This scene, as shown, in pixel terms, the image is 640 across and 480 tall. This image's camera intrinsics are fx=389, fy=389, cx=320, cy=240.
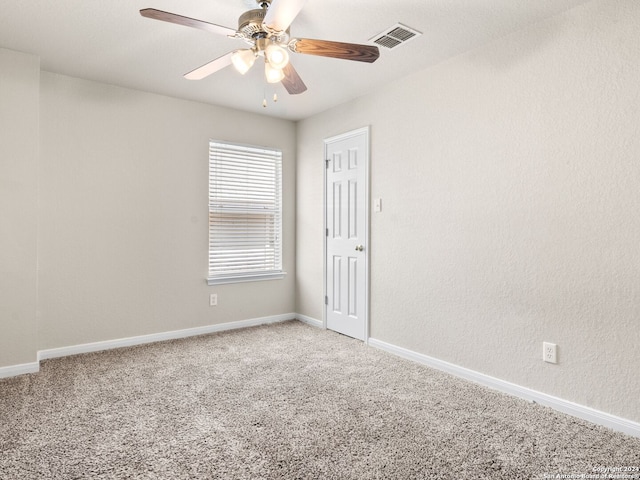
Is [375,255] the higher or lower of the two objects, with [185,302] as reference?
higher

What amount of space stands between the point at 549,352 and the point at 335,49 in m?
2.26

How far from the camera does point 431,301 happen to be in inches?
127

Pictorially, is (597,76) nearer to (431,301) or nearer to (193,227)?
(431,301)

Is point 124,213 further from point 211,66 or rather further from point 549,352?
point 549,352

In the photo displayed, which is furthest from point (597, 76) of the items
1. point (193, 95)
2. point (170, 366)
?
point (170, 366)

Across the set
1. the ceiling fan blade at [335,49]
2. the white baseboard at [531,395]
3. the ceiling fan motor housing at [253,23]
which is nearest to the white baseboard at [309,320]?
the white baseboard at [531,395]

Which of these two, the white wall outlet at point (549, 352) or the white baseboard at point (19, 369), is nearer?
the white wall outlet at point (549, 352)

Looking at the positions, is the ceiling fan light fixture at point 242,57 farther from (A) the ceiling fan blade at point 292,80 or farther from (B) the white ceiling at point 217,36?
(B) the white ceiling at point 217,36

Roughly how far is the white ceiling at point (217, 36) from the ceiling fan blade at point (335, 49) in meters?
0.40

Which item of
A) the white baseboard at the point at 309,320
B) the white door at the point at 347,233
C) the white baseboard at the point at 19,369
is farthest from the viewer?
the white baseboard at the point at 309,320

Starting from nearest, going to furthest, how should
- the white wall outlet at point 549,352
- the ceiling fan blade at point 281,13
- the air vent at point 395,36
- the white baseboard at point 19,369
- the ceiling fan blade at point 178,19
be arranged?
the ceiling fan blade at point 281,13 < the ceiling fan blade at point 178,19 < the white wall outlet at point 549,352 < the air vent at point 395,36 < the white baseboard at point 19,369

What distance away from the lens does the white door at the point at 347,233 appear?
3887mm

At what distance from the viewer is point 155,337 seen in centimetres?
389

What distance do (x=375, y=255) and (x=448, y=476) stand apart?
220 cm
